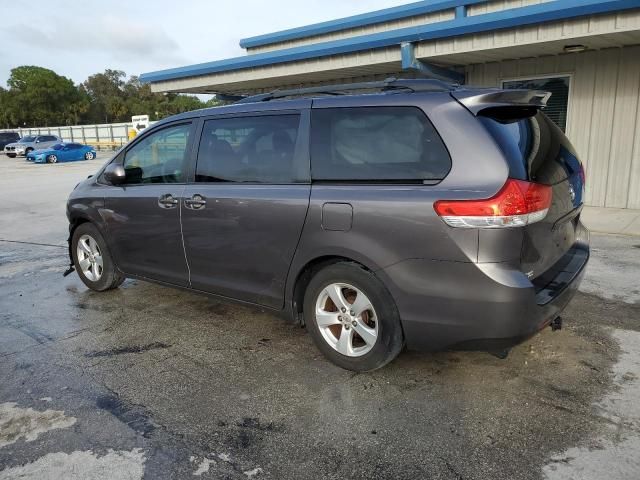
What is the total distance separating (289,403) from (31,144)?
128ft

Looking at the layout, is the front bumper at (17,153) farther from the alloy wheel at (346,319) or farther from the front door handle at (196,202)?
the alloy wheel at (346,319)

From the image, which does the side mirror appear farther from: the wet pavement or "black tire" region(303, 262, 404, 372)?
"black tire" region(303, 262, 404, 372)

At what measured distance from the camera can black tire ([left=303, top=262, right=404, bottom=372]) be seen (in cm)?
325

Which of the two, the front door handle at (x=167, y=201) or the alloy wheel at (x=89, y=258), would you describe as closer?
the front door handle at (x=167, y=201)

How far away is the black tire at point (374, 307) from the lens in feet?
10.7

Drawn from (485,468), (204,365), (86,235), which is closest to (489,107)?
(485,468)

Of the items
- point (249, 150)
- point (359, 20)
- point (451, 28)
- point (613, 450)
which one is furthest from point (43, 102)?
point (613, 450)

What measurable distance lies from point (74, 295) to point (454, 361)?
398cm

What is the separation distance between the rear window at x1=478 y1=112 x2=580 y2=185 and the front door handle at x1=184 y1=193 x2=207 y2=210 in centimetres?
Answer: 217

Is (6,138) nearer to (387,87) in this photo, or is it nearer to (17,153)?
(17,153)

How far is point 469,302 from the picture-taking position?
115 inches

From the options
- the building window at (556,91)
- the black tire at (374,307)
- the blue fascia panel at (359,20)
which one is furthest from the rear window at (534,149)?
the blue fascia panel at (359,20)

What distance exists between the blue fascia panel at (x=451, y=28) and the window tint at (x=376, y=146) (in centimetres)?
572

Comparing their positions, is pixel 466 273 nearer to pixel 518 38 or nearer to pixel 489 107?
pixel 489 107
